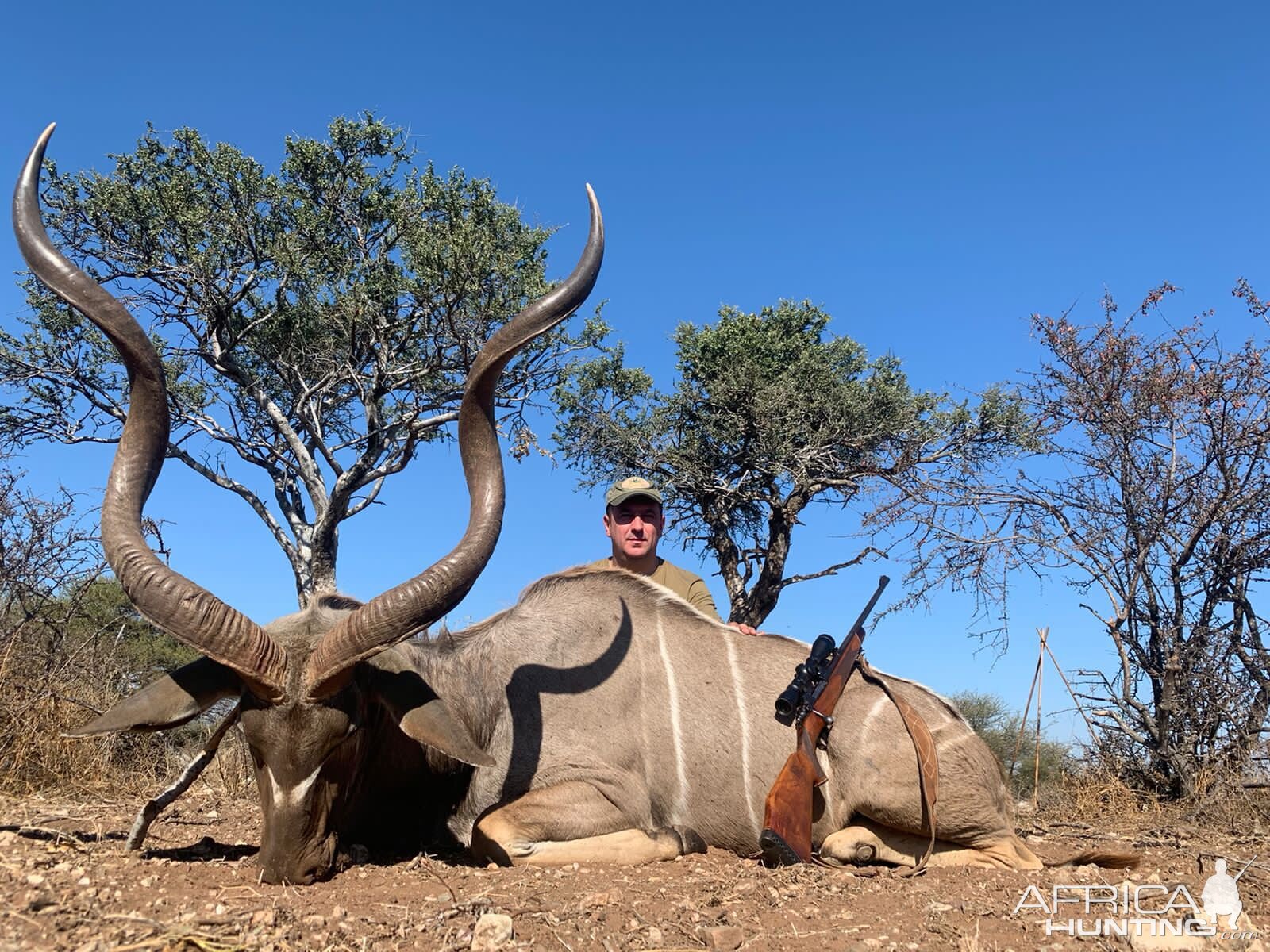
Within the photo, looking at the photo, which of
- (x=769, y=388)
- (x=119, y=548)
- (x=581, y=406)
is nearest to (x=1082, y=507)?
(x=119, y=548)

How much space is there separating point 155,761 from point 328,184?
40.6 ft

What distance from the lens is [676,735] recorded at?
469 cm

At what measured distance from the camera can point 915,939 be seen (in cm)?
314

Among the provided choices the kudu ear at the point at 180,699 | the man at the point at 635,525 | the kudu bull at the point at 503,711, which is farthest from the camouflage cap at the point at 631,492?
the kudu ear at the point at 180,699

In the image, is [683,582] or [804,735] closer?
[804,735]

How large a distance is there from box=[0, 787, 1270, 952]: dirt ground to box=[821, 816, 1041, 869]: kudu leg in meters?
→ 0.21

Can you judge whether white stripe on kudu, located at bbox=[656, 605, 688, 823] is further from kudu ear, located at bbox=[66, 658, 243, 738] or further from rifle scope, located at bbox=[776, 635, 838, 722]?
kudu ear, located at bbox=[66, 658, 243, 738]

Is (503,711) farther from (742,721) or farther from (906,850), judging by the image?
(906,850)

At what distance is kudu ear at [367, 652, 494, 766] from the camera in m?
3.73

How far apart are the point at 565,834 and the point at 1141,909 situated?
7.22ft

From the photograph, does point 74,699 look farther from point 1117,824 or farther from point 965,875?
point 1117,824

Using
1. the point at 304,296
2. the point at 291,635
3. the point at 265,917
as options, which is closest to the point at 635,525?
the point at 291,635

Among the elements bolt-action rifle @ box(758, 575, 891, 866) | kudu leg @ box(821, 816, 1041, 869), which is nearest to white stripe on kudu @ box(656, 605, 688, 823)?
bolt-action rifle @ box(758, 575, 891, 866)

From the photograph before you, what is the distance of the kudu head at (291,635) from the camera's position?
3.54 metres
